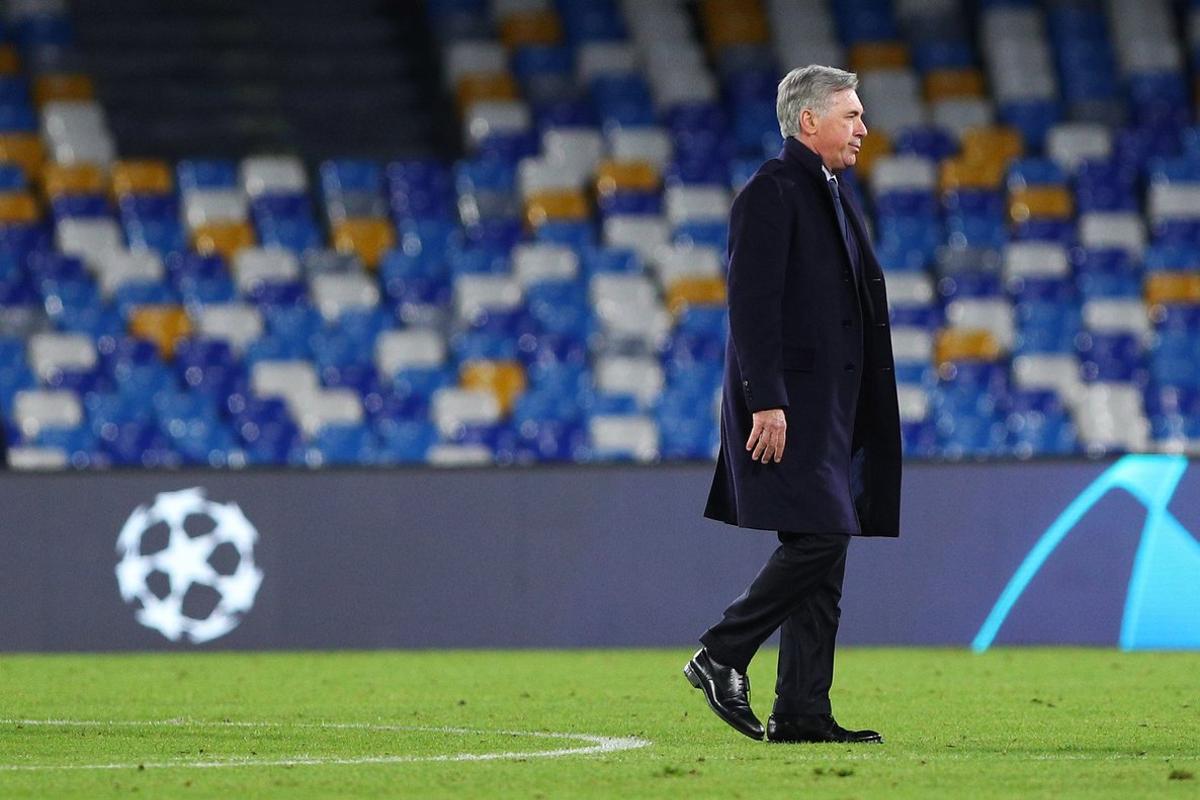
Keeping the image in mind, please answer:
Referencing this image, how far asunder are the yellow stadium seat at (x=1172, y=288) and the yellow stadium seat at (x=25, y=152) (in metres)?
7.95

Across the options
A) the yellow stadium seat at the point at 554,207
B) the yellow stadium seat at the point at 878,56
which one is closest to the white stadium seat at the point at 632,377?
the yellow stadium seat at the point at 554,207

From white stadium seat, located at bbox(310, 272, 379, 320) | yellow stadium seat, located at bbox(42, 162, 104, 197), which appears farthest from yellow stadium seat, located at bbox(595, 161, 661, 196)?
yellow stadium seat, located at bbox(42, 162, 104, 197)

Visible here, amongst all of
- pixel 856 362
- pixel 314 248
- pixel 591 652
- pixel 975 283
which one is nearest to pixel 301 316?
pixel 314 248

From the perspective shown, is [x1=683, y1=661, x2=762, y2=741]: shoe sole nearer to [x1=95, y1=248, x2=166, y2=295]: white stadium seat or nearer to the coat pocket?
the coat pocket

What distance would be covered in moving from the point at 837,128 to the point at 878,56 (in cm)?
1217

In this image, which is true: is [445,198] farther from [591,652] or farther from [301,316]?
[591,652]

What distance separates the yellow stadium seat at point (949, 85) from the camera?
59.4 feet

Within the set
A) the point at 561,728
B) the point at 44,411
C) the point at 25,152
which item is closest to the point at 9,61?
the point at 25,152

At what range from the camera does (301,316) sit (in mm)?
16078

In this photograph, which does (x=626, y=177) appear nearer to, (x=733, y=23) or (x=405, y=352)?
(x=733, y=23)

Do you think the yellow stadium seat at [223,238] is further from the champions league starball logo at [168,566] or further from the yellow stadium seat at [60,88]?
the champions league starball logo at [168,566]

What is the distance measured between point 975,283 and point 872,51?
2609 mm

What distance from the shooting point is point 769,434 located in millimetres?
6137

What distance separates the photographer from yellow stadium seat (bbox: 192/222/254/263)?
1678cm
